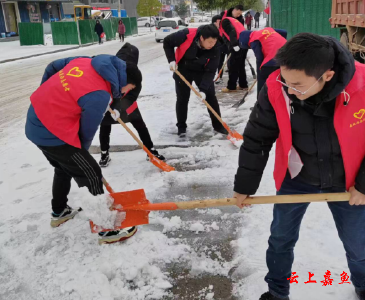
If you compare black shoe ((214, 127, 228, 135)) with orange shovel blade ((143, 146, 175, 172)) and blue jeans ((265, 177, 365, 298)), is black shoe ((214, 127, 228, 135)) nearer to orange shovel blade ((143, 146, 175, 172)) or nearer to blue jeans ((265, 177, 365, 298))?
orange shovel blade ((143, 146, 175, 172))

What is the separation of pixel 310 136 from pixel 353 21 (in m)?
5.52

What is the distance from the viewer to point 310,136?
1592 mm

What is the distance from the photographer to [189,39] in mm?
4383

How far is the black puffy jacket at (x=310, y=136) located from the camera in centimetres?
141

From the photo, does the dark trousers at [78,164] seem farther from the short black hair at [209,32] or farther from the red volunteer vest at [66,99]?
the short black hair at [209,32]

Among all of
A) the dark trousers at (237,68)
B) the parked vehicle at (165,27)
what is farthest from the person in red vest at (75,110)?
the parked vehicle at (165,27)

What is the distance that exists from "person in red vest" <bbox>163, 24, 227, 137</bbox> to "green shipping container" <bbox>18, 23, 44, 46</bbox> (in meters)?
18.2

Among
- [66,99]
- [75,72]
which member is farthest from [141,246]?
[75,72]

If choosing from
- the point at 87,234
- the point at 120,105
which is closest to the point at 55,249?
the point at 87,234

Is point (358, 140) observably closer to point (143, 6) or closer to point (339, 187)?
point (339, 187)

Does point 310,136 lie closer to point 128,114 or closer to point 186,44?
point 128,114

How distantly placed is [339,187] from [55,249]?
1.99 meters

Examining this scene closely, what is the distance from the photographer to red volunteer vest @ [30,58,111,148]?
2242mm

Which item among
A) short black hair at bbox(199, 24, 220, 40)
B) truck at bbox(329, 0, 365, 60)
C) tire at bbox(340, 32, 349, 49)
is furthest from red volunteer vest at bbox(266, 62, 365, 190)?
tire at bbox(340, 32, 349, 49)
